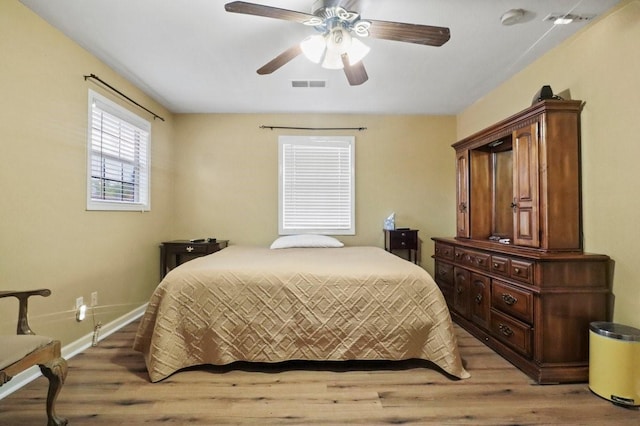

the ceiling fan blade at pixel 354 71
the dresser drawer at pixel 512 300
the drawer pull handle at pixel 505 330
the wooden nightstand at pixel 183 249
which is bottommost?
the drawer pull handle at pixel 505 330

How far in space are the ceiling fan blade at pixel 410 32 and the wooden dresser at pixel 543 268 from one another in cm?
103

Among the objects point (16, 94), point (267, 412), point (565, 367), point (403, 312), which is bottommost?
point (267, 412)

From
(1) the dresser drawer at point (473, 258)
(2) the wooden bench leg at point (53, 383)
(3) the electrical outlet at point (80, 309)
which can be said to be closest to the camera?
(2) the wooden bench leg at point (53, 383)

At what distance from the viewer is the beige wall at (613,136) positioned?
188 cm

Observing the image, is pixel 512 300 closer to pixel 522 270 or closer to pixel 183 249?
pixel 522 270

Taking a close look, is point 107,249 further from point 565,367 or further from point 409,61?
point 565,367

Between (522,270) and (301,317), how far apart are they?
5.37 ft

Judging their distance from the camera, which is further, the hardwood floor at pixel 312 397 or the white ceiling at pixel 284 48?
the white ceiling at pixel 284 48

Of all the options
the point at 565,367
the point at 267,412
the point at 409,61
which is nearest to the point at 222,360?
the point at 267,412

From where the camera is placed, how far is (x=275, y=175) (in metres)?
4.06

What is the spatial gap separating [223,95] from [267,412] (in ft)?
10.3

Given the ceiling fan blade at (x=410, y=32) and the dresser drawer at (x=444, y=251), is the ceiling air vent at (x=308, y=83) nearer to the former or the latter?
the ceiling fan blade at (x=410, y=32)

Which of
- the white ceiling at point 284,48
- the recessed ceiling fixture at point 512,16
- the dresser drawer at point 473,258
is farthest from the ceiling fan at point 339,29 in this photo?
the dresser drawer at point 473,258

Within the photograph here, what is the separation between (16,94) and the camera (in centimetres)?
197
